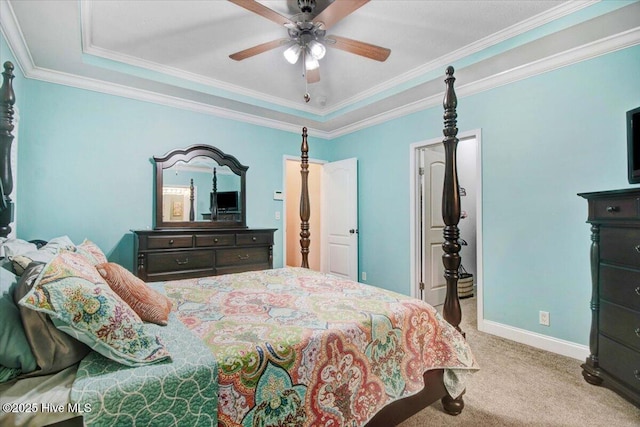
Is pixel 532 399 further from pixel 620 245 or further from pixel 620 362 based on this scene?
pixel 620 245

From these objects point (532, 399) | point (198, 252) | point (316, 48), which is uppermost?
point (316, 48)

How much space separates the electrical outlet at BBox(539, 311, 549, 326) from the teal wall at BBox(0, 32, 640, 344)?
0.04 meters

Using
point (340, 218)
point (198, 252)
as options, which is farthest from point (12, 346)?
point (340, 218)

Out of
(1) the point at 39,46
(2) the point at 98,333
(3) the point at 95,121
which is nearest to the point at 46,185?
(3) the point at 95,121

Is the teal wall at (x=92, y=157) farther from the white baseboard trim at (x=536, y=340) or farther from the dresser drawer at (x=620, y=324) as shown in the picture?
the dresser drawer at (x=620, y=324)

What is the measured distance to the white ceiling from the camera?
87.3 inches

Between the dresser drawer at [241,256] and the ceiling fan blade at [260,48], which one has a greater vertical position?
the ceiling fan blade at [260,48]

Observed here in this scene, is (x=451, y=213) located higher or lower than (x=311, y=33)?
lower

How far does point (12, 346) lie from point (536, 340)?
3477 mm

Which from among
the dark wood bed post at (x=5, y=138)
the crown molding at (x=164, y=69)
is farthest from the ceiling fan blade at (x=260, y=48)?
the dark wood bed post at (x=5, y=138)

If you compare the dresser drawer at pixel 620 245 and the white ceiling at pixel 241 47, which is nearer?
the dresser drawer at pixel 620 245

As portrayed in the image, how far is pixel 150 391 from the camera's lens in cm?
91

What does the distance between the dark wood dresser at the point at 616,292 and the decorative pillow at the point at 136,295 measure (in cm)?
262

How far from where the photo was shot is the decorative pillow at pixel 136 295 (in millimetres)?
1326
